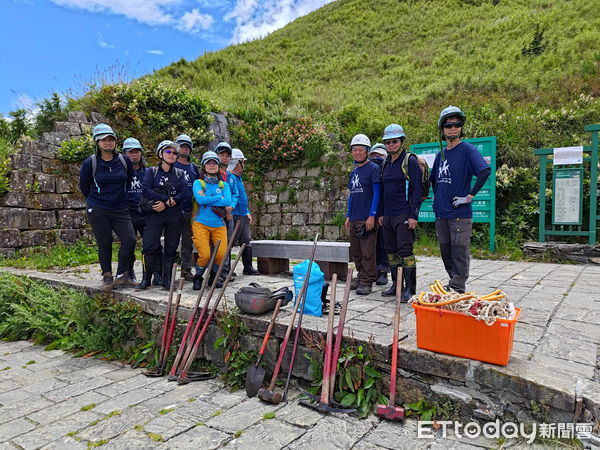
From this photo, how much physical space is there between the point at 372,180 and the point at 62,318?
14.9 feet

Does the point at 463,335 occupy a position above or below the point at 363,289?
above

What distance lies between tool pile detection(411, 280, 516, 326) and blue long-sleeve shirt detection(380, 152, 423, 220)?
64.3 inches

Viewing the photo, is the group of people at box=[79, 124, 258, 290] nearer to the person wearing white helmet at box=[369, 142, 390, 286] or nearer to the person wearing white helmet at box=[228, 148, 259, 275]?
the person wearing white helmet at box=[228, 148, 259, 275]

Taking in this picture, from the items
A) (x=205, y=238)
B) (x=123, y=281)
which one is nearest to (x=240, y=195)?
(x=205, y=238)

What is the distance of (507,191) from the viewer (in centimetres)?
923

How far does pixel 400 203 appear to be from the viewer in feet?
14.6

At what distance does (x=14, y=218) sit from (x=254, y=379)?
717cm

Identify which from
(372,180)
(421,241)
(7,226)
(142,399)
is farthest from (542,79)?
(7,226)

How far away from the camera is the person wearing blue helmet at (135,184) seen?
5559mm

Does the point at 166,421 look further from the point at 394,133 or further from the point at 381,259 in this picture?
the point at 381,259

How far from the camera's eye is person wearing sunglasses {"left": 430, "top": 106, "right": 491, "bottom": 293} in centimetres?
383

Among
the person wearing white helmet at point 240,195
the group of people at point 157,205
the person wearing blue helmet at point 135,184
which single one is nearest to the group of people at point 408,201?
the group of people at point 157,205

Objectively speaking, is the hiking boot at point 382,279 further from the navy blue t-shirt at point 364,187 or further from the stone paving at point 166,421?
the stone paving at point 166,421

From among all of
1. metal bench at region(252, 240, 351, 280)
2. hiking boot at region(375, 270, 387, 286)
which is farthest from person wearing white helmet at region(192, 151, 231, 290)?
hiking boot at region(375, 270, 387, 286)
